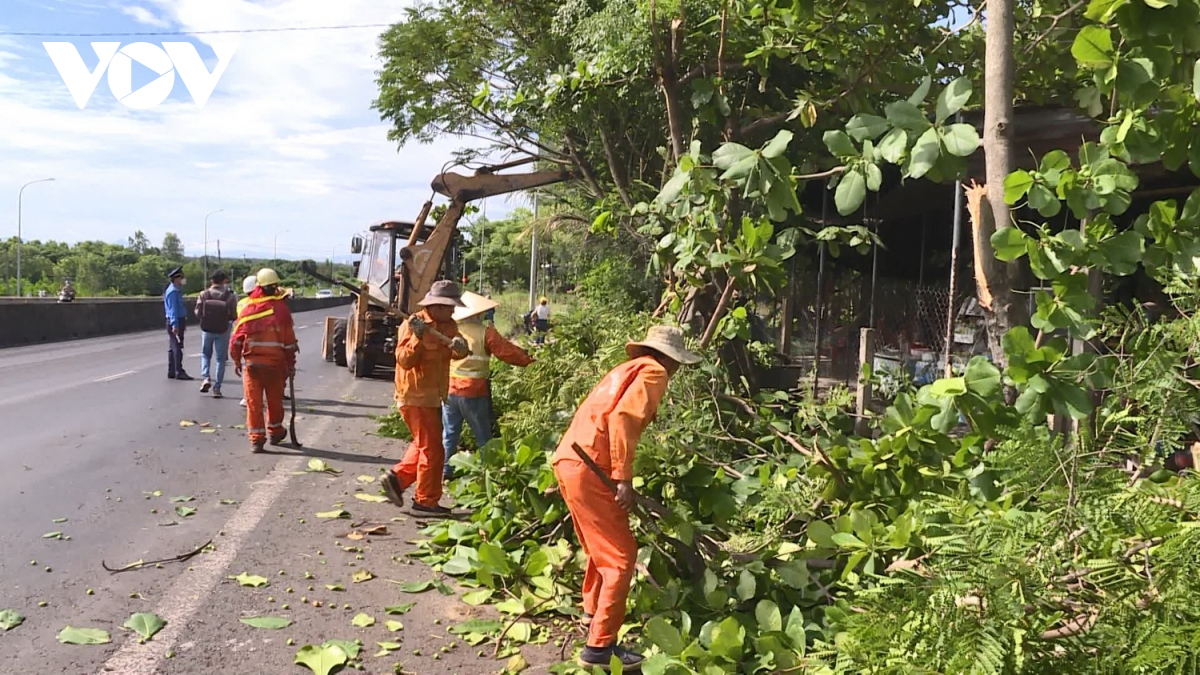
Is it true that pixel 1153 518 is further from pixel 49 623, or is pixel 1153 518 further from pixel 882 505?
pixel 49 623

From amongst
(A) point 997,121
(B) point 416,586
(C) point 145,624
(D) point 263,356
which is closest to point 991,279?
(A) point 997,121

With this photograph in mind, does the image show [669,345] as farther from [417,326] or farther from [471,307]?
[471,307]

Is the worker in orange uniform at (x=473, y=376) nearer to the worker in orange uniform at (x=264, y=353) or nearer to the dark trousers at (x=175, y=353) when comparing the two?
the worker in orange uniform at (x=264, y=353)

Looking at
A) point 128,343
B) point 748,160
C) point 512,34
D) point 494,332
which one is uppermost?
point 512,34

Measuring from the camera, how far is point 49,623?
4176 mm

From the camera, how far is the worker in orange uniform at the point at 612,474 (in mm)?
3896

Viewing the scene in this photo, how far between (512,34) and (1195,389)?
1382 cm

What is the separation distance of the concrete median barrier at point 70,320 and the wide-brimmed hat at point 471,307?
706 inches

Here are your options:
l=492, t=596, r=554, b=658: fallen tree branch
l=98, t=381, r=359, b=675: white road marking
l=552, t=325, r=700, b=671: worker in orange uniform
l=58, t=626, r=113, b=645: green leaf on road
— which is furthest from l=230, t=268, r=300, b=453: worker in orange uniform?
l=552, t=325, r=700, b=671: worker in orange uniform

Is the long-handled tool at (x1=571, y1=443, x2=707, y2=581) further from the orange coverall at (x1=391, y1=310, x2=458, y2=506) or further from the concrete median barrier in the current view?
the concrete median barrier

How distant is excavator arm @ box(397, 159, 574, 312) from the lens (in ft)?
46.4

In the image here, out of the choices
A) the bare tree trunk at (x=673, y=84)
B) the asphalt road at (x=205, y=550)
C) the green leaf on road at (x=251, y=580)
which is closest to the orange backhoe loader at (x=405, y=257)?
the asphalt road at (x=205, y=550)

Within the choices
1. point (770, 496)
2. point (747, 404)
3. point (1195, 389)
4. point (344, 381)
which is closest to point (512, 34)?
point (344, 381)

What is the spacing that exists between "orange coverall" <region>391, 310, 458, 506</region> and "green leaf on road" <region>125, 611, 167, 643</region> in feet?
7.16
